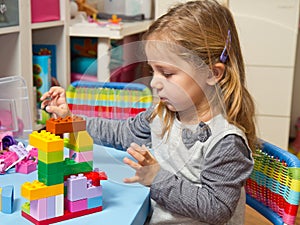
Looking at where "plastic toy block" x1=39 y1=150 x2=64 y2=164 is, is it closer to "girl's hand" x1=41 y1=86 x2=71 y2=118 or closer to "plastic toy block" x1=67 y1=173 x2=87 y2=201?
"plastic toy block" x1=67 y1=173 x2=87 y2=201

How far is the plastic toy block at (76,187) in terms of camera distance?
648 millimetres

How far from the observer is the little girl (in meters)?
0.71

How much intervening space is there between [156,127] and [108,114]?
0.40 feet

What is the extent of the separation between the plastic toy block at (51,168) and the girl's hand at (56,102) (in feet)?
0.80

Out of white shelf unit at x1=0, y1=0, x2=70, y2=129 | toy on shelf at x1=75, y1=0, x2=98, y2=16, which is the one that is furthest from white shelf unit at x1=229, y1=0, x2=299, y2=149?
white shelf unit at x1=0, y1=0, x2=70, y2=129

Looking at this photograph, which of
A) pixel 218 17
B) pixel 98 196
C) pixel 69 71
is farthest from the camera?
pixel 69 71

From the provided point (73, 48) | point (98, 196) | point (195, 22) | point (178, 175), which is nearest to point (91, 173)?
point (98, 196)

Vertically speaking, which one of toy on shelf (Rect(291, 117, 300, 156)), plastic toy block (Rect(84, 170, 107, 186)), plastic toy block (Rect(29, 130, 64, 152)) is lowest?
toy on shelf (Rect(291, 117, 300, 156))

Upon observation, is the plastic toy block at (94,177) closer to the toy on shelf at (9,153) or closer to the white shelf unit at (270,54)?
the toy on shelf at (9,153)

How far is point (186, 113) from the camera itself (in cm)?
83

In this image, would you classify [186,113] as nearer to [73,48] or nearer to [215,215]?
[215,215]

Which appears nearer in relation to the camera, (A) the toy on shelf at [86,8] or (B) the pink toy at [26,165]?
(B) the pink toy at [26,165]

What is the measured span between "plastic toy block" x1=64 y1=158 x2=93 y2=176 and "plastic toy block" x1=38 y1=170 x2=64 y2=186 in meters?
0.02

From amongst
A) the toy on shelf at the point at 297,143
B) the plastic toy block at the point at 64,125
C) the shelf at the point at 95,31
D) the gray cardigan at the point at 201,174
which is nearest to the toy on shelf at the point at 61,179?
the plastic toy block at the point at 64,125
